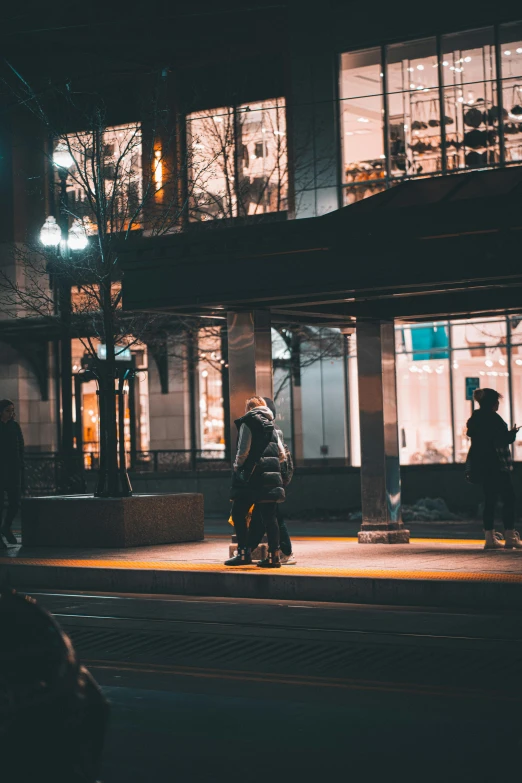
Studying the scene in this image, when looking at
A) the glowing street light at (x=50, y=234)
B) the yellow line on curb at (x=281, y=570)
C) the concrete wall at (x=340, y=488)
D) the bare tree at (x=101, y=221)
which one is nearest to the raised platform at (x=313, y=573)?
the yellow line on curb at (x=281, y=570)

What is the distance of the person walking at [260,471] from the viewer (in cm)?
1334

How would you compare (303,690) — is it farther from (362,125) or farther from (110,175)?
(362,125)

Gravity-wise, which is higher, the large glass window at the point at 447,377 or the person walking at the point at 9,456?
the large glass window at the point at 447,377

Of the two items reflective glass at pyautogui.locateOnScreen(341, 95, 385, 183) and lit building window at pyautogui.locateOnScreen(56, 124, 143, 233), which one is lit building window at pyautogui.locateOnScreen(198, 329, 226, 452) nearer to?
lit building window at pyautogui.locateOnScreen(56, 124, 143, 233)

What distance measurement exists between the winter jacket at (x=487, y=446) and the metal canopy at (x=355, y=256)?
1.51m

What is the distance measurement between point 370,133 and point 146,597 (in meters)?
18.7

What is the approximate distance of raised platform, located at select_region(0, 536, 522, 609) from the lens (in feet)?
39.3

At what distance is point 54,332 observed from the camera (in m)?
33.7

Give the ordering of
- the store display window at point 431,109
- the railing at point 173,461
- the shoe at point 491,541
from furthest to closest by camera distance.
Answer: the railing at point 173,461, the store display window at point 431,109, the shoe at point 491,541

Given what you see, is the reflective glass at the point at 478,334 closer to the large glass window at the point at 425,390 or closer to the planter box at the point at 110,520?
the large glass window at the point at 425,390

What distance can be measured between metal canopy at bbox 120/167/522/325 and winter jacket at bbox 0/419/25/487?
3536 millimetres

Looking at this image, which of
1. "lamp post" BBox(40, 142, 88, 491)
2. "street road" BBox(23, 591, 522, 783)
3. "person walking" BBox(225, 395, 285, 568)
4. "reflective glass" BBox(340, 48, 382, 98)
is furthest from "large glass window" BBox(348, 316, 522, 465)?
"street road" BBox(23, 591, 522, 783)

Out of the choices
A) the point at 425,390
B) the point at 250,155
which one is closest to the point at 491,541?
the point at 425,390

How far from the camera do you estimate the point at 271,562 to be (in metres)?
13.8
